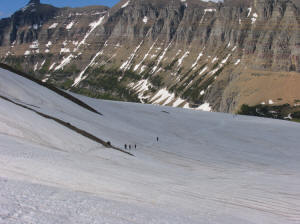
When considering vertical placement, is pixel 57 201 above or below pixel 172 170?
above

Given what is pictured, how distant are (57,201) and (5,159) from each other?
10257 mm

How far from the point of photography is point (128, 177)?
31.5 metres

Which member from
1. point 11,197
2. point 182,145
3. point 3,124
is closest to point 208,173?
point 182,145

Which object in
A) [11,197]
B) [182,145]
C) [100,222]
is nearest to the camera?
[100,222]

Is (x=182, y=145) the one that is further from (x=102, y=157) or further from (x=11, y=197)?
(x=11, y=197)

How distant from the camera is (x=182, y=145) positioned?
6506 cm

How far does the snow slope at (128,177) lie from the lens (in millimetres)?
19109

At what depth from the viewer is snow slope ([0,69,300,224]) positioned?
752 inches

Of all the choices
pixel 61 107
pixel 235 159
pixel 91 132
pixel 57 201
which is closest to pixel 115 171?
pixel 57 201

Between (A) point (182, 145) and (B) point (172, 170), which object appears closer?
(B) point (172, 170)

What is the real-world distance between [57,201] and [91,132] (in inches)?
1516

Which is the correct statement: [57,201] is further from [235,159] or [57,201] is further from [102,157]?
[235,159]

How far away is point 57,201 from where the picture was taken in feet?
61.9

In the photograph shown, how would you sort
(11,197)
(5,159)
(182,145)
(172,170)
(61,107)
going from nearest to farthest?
(11,197) < (5,159) < (172,170) < (182,145) < (61,107)
